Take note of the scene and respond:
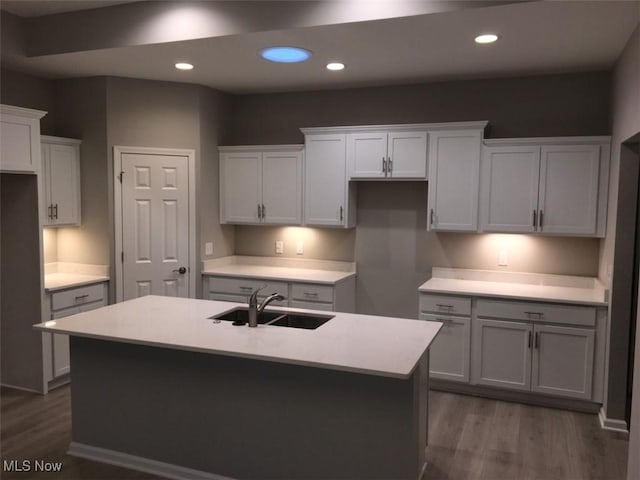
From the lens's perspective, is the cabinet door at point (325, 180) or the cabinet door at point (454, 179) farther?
the cabinet door at point (325, 180)

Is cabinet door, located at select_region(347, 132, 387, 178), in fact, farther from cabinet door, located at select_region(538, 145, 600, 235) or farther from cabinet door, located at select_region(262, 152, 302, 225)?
cabinet door, located at select_region(538, 145, 600, 235)

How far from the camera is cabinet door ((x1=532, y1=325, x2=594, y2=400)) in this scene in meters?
3.85

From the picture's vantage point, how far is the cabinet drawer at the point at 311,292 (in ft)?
15.3

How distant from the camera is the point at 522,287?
4348 mm

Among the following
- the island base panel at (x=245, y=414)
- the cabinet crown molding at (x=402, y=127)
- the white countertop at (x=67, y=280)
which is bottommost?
the island base panel at (x=245, y=414)

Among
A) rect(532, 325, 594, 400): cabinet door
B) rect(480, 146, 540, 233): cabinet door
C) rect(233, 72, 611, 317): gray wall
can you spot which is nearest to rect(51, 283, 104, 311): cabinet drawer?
rect(233, 72, 611, 317): gray wall

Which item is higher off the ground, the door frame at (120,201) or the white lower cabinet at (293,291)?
the door frame at (120,201)

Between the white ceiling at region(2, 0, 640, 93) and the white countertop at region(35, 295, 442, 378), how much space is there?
1818 millimetres

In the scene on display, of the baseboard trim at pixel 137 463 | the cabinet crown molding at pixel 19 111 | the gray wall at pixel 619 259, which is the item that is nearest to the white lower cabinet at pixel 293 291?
the baseboard trim at pixel 137 463

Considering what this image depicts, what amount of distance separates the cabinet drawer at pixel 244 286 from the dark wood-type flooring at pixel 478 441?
62.1 inches

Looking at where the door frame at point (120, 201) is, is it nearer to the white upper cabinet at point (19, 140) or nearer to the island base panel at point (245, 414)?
the white upper cabinet at point (19, 140)

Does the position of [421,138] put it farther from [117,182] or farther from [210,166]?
[117,182]

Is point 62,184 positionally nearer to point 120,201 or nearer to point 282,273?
point 120,201

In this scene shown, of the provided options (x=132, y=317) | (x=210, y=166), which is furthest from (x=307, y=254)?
(x=132, y=317)
